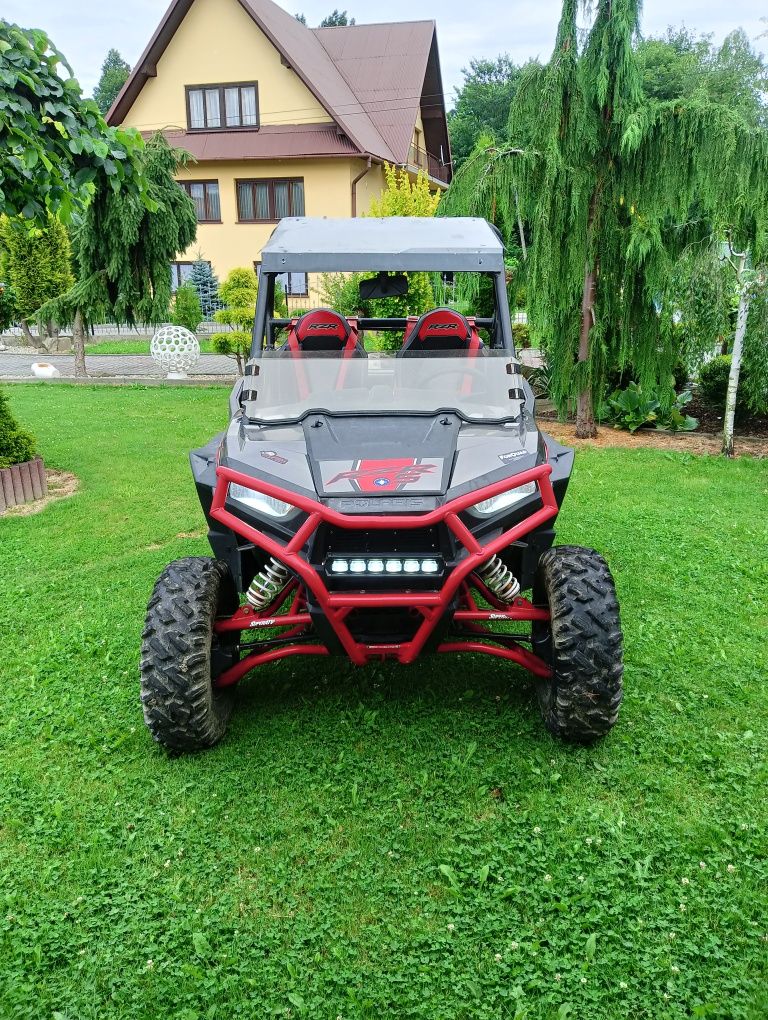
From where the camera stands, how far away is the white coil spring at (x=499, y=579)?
12.2 feet

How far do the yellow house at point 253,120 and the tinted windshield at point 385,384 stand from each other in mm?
20854

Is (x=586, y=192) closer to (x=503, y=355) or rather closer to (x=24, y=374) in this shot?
(x=503, y=355)

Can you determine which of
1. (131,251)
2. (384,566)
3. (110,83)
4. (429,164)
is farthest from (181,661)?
(110,83)

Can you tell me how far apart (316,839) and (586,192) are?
8.11 metres

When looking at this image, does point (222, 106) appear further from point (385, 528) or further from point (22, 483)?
point (385, 528)

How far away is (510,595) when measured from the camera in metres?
3.88

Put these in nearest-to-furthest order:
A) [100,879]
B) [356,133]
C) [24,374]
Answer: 1. [100,879]
2. [24,374]
3. [356,133]

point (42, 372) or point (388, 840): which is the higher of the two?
point (42, 372)

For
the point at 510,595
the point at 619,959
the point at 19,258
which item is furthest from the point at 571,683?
the point at 19,258

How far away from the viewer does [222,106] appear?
24.9 meters

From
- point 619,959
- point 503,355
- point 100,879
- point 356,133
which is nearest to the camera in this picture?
point 619,959

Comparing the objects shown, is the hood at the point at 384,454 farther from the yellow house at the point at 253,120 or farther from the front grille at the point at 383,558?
the yellow house at the point at 253,120

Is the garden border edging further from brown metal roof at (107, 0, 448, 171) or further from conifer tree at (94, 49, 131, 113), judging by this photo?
conifer tree at (94, 49, 131, 113)

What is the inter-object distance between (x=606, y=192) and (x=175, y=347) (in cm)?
979
